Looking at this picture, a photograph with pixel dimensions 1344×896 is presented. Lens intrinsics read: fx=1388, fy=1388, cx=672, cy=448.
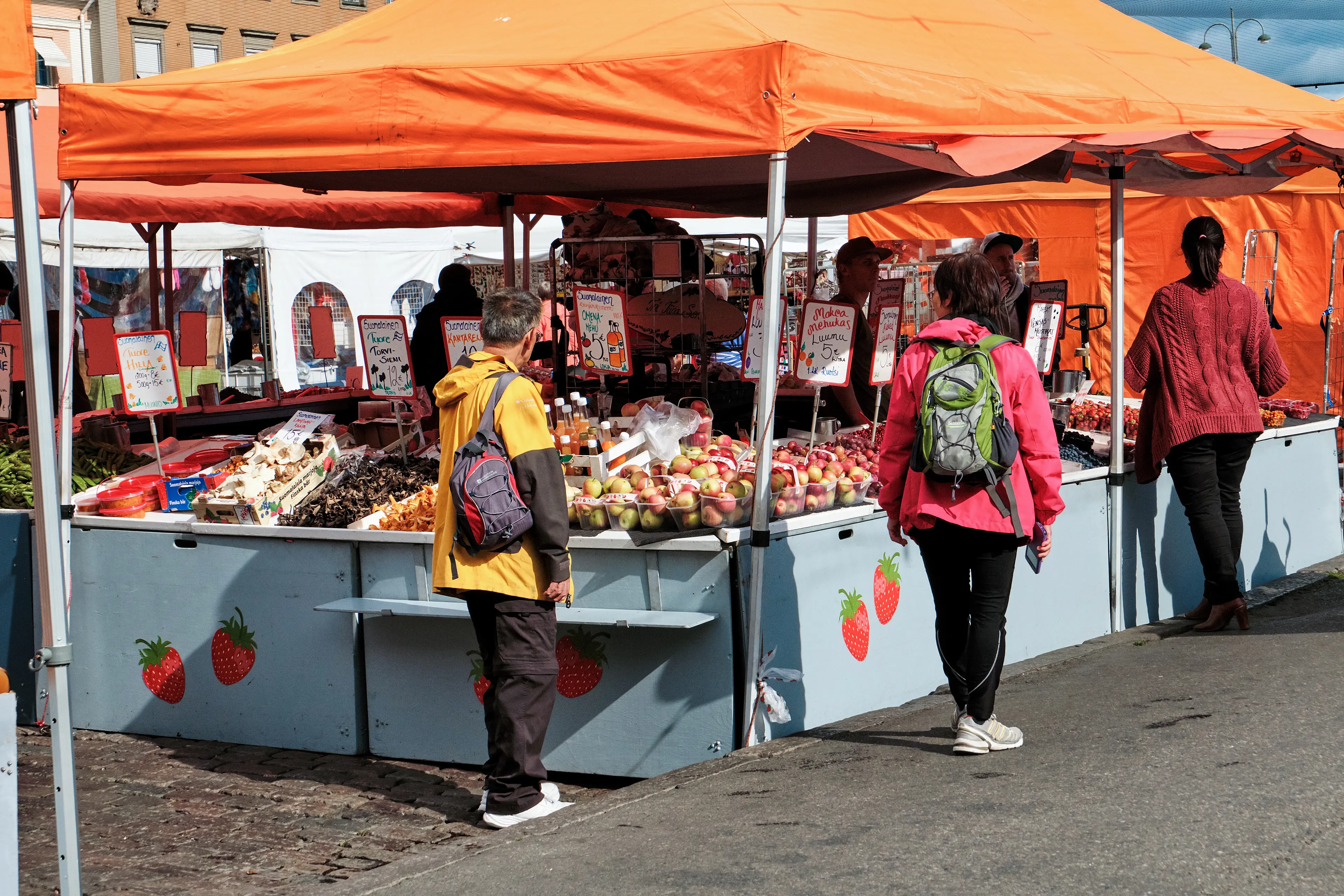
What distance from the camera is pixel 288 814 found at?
4.86m

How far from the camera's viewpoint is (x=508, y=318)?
4.55 meters

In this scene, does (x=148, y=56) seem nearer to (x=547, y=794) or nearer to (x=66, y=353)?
(x=66, y=353)

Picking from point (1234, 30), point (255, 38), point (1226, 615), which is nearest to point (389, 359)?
point (1226, 615)

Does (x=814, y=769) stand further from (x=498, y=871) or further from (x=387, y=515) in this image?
(x=387, y=515)

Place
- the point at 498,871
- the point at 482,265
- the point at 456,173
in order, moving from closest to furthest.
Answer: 1. the point at 498,871
2. the point at 456,173
3. the point at 482,265

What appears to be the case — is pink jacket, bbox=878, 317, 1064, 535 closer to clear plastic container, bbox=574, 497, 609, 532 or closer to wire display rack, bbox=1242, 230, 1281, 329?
clear plastic container, bbox=574, 497, 609, 532

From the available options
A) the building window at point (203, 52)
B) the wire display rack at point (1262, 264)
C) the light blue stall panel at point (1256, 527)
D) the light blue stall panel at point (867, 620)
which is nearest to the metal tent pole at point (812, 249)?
the light blue stall panel at point (1256, 527)

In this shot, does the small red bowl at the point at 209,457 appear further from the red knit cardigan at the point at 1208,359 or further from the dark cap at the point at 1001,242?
the red knit cardigan at the point at 1208,359

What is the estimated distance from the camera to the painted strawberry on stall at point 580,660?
5.14 m

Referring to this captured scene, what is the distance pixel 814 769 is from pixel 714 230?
1094cm

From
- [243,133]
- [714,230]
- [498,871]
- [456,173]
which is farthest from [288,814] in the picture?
[714,230]

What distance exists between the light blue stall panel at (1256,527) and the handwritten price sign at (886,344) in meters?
1.99

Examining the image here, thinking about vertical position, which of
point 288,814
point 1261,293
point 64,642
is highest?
point 1261,293

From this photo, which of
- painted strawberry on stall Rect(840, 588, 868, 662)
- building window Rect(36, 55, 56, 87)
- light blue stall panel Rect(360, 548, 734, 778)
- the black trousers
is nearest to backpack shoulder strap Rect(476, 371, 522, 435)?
the black trousers
